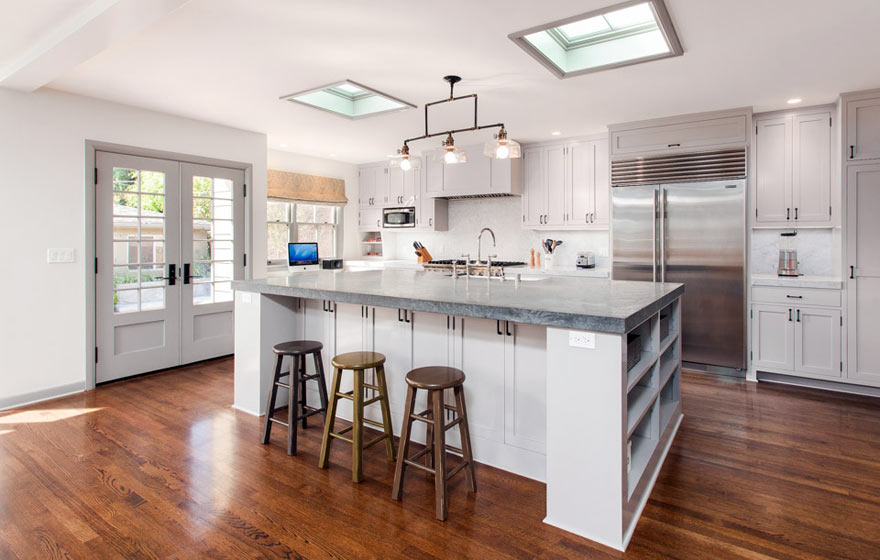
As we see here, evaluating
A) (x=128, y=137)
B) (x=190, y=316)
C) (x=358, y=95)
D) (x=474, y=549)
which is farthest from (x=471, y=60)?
(x=190, y=316)

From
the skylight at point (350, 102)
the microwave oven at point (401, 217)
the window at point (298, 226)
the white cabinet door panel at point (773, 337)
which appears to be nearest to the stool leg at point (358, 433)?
the skylight at point (350, 102)

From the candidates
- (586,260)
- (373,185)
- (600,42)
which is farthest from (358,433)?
(373,185)

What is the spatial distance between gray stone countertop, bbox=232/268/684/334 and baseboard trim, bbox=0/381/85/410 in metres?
1.79

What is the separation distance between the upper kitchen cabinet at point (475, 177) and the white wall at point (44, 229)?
339 cm

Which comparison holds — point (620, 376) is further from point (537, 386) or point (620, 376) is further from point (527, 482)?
point (527, 482)

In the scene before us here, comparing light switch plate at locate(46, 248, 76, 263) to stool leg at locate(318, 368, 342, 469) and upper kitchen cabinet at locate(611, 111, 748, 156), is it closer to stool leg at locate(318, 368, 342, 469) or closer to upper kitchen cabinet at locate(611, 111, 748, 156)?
stool leg at locate(318, 368, 342, 469)

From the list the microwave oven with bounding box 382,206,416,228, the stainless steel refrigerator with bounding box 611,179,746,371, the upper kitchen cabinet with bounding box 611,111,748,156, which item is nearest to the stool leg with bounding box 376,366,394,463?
the stainless steel refrigerator with bounding box 611,179,746,371

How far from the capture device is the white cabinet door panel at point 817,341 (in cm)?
395

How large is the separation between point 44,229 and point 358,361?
3.00 meters

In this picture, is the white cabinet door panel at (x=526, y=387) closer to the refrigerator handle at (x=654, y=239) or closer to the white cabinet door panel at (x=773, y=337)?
the refrigerator handle at (x=654, y=239)

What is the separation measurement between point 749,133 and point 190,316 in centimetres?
543

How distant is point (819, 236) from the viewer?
447 cm

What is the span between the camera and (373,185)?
7152mm

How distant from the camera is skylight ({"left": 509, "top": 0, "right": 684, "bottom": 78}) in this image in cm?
285
